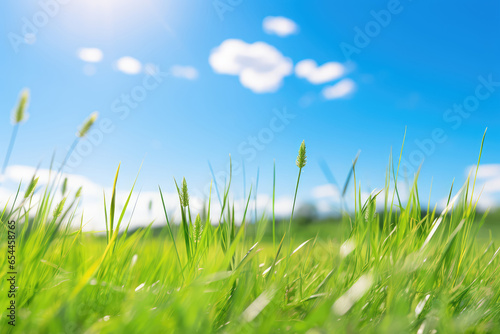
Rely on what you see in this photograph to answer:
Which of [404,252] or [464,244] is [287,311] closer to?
[404,252]

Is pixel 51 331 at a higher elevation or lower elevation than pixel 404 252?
lower

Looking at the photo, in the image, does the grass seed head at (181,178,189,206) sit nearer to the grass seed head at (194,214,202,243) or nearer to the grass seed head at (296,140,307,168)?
the grass seed head at (194,214,202,243)

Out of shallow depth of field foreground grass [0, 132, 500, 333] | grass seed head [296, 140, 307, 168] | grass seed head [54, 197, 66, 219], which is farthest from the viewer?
grass seed head [54, 197, 66, 219]

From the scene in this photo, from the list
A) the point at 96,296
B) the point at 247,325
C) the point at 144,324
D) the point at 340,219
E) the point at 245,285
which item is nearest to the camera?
the point at 144,324

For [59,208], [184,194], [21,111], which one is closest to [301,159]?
[184,194]

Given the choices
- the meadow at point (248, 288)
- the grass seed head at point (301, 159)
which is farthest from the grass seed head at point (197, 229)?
the grass seed head at point (301, 159)

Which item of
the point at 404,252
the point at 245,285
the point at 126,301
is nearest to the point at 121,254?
the point at 126,301

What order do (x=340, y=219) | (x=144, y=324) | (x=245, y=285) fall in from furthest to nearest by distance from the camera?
(x=340, y=219) < (x=245, y=285) < (x=144, y=324)

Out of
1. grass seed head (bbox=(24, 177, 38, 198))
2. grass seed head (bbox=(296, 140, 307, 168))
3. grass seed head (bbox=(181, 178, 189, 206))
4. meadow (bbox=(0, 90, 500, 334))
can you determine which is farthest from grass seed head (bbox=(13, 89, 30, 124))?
grass seed head (bbox=(296, 140, 307, 168))

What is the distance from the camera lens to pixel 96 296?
1407 millimetres

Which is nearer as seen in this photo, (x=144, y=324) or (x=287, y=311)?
(x=144, y=324)

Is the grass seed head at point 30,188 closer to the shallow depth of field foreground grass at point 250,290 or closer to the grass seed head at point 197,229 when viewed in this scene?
the shallow depth of field foreground grass at point 250,290

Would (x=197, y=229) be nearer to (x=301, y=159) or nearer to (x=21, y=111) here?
(x=301, y=159)

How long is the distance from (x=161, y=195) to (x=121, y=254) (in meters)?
0.32
